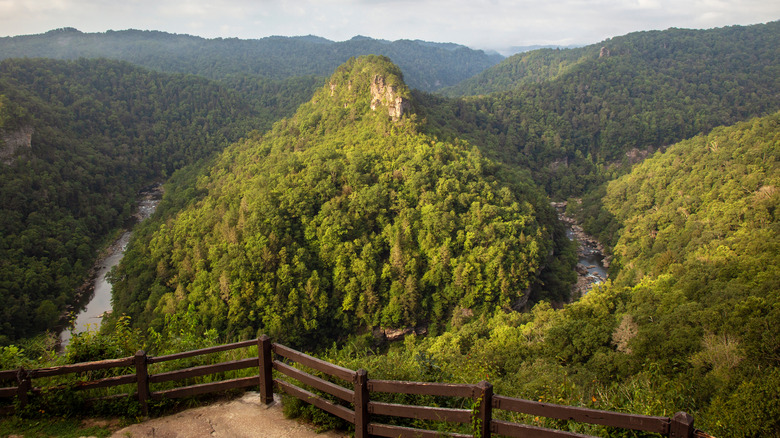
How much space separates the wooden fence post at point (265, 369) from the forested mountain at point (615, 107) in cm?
9097

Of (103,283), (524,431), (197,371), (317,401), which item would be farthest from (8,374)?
(103,283)

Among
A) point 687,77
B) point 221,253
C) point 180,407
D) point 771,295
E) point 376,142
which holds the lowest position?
point 221,253

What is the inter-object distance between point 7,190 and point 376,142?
184 ft

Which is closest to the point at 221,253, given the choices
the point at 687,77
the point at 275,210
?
the point at 275,210

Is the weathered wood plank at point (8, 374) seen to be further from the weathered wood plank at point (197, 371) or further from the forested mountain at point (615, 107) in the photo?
the forested mountain at point (615, 107)

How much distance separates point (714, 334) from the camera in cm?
2333

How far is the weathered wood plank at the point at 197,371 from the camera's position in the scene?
8.33m

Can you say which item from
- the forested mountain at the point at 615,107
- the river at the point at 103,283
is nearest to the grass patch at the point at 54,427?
the river at the point at 103,283

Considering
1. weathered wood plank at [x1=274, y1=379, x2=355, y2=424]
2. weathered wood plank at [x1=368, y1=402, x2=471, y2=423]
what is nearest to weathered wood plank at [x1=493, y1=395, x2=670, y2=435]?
weathered wood plank at [x1=368, y1=402, x2=471, y2=423]

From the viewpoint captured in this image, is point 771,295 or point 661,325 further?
point 661,325

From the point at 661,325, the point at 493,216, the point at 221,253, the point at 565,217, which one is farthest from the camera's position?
the point at 565,217

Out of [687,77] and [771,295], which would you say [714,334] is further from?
[687,77]

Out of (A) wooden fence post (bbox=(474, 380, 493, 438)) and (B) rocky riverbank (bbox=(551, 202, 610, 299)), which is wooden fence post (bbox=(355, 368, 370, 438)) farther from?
(B) rocky riverbank (bbox=(551, 202, 610, 299))

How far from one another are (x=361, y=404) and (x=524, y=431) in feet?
8.21
